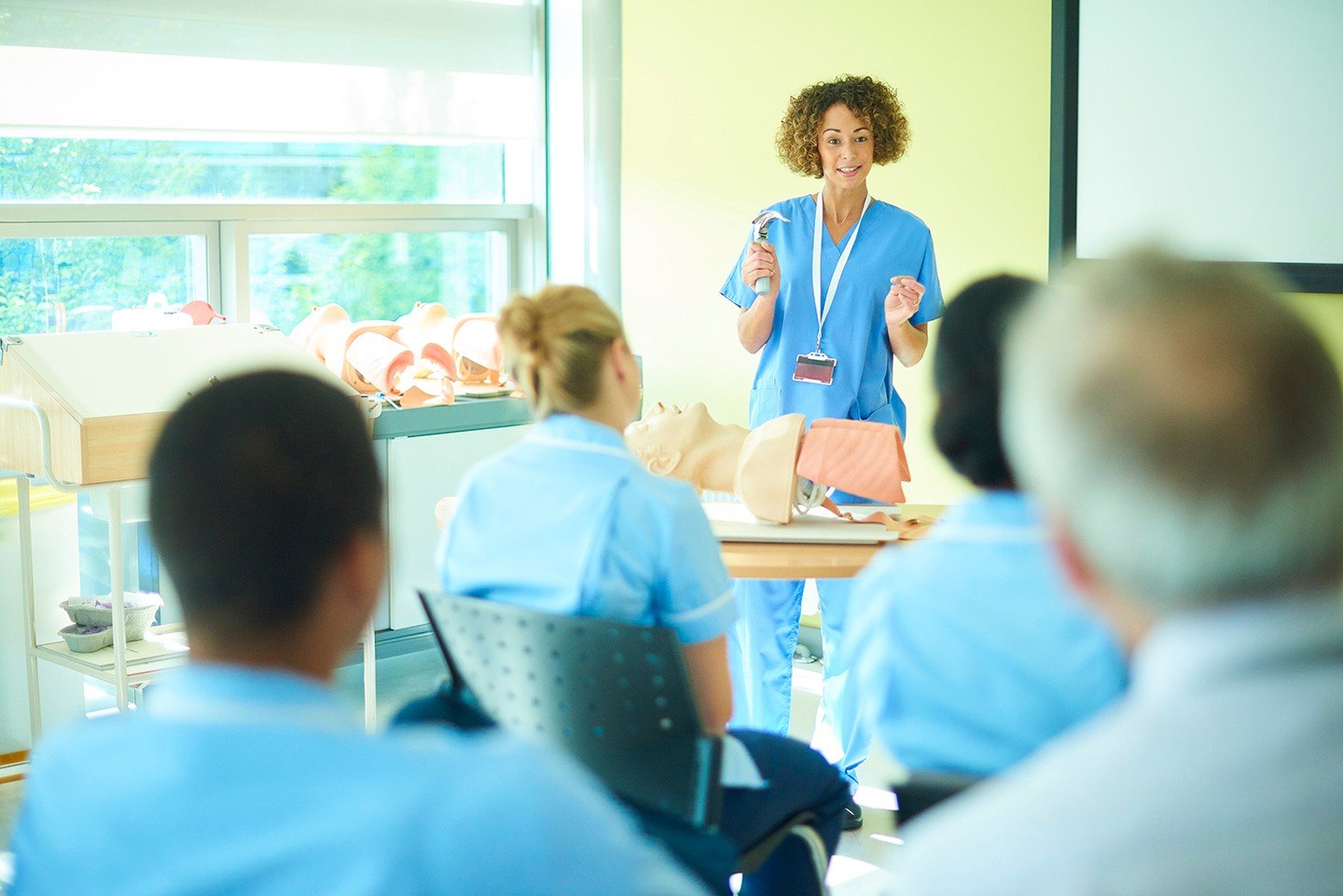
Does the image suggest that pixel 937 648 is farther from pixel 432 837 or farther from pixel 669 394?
pixel 669 394

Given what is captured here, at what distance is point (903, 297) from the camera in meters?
3.04

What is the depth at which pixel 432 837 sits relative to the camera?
2.45 feet

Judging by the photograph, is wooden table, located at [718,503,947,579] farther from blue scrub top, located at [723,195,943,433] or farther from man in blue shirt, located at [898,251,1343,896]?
man in blue shirt, located at [898,251,1343,896]

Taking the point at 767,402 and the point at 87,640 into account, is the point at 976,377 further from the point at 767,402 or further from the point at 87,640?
the point at 87,640

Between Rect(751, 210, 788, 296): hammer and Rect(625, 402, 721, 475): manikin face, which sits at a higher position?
Rect(751, 210, 788, 296): hammer

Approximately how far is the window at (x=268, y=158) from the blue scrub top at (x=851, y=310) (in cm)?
190

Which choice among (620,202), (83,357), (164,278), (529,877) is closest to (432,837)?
(529,877)

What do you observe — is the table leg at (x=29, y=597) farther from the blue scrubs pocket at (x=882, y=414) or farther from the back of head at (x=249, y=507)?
the back of head at (x=249, y=507)

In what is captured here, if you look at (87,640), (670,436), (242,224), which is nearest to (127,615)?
(87,640)

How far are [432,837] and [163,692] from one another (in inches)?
10.8

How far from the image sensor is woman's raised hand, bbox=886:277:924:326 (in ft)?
9.92

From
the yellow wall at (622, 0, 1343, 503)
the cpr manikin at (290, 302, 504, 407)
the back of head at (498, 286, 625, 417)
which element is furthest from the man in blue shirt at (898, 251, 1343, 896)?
the cpr manikin at (290, 302, 504, 407)

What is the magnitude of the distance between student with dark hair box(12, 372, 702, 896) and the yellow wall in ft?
9.37

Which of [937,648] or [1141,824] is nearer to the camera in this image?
[1141,824]
